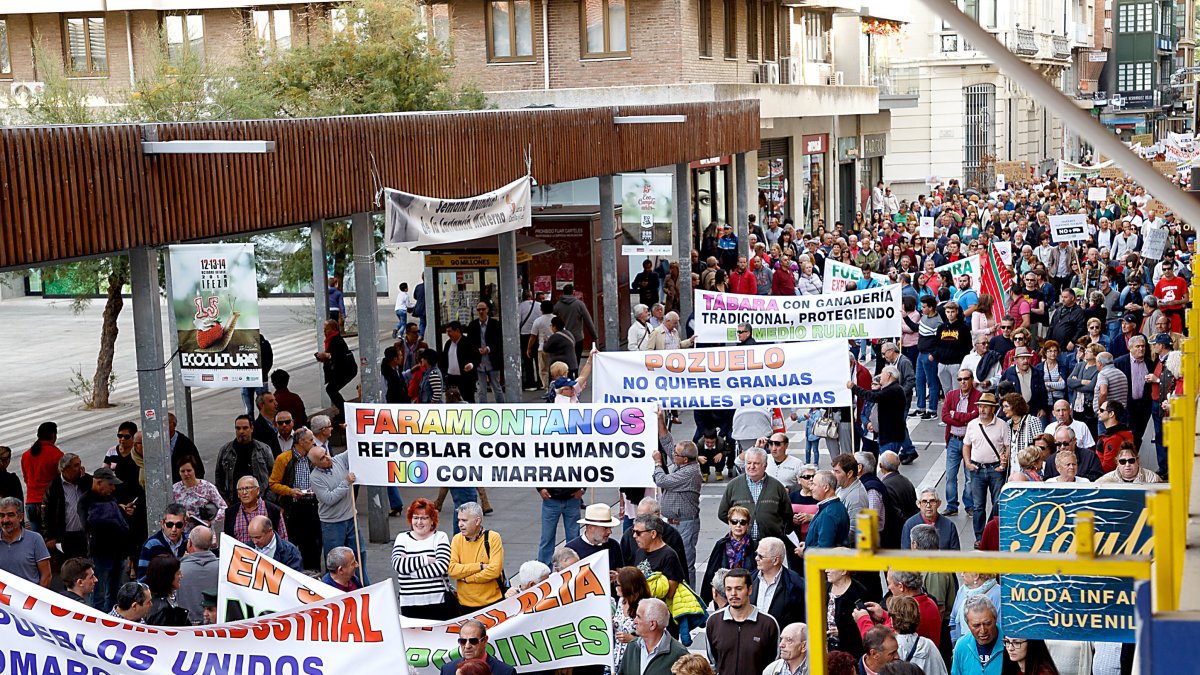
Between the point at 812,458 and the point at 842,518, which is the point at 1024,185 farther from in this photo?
the point at 842,518

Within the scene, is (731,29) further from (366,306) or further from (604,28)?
(366,306)

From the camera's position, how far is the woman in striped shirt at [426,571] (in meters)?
10.3

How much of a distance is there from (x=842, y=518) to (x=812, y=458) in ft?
20.4

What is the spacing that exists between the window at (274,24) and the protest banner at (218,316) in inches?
1043

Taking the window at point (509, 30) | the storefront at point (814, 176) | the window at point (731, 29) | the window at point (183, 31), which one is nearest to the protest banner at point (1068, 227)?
the window at point (731, 29)

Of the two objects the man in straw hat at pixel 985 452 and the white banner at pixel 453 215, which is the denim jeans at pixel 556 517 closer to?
the white banner at pixel 453 215

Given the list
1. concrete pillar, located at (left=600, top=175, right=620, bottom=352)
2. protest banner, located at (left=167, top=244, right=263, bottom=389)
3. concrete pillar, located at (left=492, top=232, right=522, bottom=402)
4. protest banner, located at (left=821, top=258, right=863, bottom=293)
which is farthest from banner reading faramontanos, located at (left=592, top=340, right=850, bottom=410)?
concrete pillar, located at (left=600, top=175, right=620, bottom=352)

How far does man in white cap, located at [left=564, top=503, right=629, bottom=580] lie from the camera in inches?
399

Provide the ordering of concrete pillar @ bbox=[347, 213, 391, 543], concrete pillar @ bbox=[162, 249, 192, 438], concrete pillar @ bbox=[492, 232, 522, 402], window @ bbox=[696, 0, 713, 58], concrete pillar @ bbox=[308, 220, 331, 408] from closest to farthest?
concrete pillar @ bbox=[347, 213, 391, 543]
concrete pillar @ bbox=[162, 249, 192, 438]
concrete pillar @ bbox=[308, 220, 331, 408]
concrete pillar @ bbox=[492, 232, 522, 402]
window @ bbox=[696, 0, 713, 58]

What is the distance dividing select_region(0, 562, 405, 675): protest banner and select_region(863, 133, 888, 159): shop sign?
48.5m

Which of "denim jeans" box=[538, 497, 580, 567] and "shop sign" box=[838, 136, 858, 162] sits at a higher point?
"shop sign" box=[838, 136, 858, 162]

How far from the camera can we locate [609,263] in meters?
23.7

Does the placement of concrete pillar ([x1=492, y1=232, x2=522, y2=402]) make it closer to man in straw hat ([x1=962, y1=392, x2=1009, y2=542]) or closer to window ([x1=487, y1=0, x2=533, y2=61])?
man in straw hat ([x1=962, y1=392, x2=1009, y2=542])

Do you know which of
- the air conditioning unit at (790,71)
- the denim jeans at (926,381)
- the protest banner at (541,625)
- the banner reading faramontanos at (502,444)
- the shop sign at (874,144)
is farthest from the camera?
the shop sign at (874,144)
